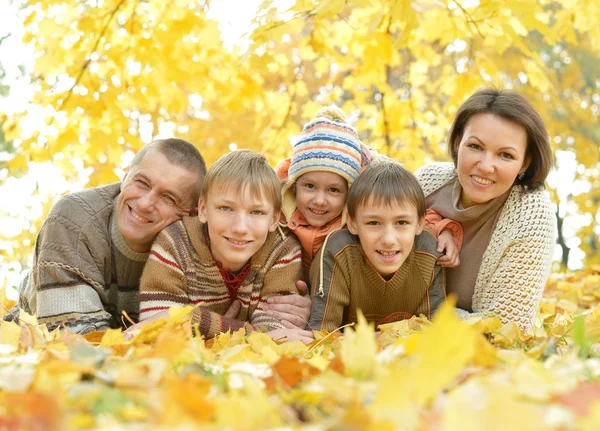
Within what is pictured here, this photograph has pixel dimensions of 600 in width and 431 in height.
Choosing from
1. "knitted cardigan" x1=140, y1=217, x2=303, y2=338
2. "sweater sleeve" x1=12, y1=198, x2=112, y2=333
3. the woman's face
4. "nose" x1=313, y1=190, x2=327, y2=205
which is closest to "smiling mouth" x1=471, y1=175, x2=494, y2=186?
the woman's face

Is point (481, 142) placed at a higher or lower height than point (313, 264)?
higher

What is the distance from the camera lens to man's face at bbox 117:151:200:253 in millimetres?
2707

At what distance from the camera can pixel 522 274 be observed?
8.67 feet

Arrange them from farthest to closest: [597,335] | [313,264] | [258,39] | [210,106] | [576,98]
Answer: [576,98]
[210,106]
[258,39]
[313,264]
[597,335]

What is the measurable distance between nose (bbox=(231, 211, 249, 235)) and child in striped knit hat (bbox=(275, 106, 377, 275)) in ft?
1.16

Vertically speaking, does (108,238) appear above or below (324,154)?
below

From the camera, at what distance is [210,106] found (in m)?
8.20

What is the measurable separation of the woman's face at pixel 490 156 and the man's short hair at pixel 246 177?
814mm

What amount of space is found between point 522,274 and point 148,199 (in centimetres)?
160

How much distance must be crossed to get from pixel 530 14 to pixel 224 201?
1.63 metres

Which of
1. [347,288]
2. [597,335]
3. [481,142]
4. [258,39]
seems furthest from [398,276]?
[258,39]

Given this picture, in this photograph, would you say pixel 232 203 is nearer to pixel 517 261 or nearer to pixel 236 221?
pixel 236 221

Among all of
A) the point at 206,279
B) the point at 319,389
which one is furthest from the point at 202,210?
the point at 319,389

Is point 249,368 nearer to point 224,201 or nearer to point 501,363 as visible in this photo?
point 501,363
